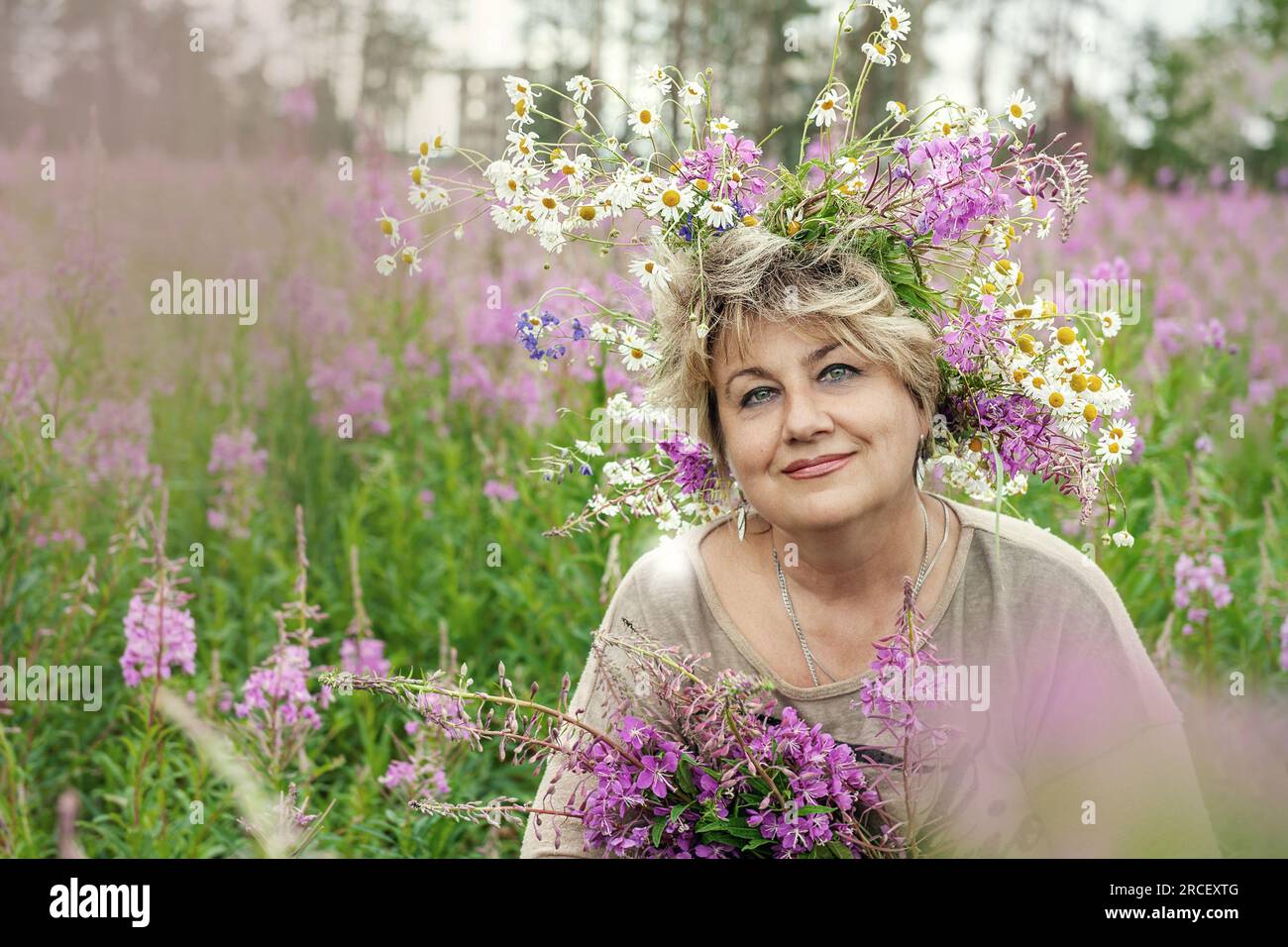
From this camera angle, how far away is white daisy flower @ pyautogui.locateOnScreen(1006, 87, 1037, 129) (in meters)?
1.87

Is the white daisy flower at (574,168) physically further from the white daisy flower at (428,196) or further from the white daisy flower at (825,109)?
the white daisy flower at (825,109)

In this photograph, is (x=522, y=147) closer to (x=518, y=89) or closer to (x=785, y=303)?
(x=518, y=89)

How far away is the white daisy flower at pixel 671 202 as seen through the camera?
6.23 feet

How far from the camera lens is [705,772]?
1.81 metres

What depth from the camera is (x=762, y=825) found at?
5.93 ft

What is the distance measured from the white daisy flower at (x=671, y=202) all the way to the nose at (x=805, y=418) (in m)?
0.37

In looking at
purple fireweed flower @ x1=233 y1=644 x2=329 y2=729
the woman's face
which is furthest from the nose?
purple fireweed flower @ x1=233 y1=644 x2=329 y2=729

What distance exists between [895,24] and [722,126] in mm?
353

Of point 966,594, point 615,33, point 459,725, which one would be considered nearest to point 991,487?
point 966,594

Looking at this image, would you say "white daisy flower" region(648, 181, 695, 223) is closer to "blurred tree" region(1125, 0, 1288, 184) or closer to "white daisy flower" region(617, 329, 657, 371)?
"white daisy flower" region(617, 329, 657, 371)

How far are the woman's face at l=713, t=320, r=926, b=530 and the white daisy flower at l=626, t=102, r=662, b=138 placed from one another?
1.26 ft

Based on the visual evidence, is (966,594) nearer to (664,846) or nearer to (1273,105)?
(664,846)

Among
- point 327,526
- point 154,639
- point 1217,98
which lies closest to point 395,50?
point 1217,98
